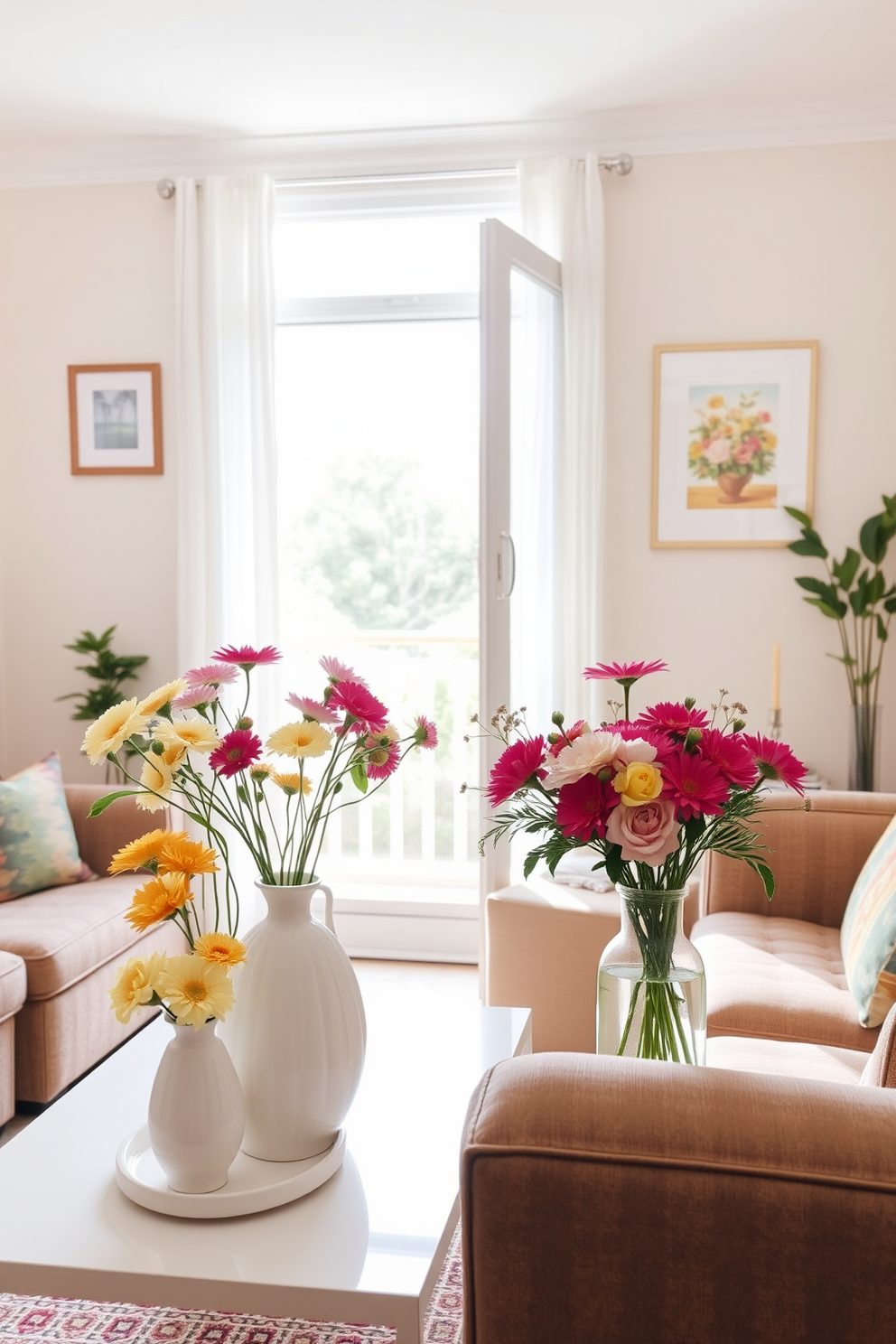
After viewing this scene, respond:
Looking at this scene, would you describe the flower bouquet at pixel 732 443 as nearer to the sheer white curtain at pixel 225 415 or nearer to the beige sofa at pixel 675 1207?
the sheer white curtain at pixel 225 415

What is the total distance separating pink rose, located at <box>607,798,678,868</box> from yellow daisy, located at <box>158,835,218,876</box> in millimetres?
479

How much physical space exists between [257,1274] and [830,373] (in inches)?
127

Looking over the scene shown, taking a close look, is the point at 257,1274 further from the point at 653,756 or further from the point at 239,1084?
the point at 653,756

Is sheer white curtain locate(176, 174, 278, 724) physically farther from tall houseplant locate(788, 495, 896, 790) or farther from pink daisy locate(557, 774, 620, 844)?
pink daisy locate(557, 774, 620, 844)

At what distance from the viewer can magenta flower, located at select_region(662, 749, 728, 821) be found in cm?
124

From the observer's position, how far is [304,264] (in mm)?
4156

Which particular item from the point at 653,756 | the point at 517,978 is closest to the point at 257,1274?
the point at 653,756

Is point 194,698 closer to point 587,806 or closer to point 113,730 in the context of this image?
point 113,730

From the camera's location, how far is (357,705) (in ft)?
5.03

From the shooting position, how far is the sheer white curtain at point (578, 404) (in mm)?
3725

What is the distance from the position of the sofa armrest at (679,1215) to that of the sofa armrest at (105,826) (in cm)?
241

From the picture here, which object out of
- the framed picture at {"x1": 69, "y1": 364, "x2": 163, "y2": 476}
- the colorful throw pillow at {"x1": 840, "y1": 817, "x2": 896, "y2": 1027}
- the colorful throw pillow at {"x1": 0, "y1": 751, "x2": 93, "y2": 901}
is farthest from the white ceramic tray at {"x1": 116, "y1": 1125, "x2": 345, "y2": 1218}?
the framed picture at {"x1": 69, "y1": 364, "x2": 163, "y2": 476}

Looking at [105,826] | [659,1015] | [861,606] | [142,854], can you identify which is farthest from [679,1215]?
[861,606]

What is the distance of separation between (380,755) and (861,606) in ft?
8.12
